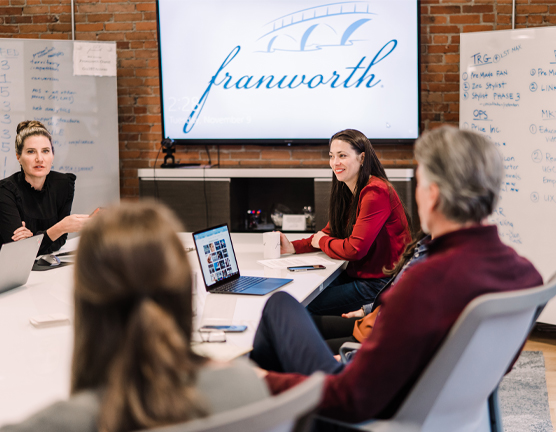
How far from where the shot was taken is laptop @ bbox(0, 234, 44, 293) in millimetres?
1904

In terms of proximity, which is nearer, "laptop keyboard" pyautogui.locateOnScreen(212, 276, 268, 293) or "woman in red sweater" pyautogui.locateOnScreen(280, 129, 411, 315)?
"laptop keyboard" pyautogui.locateOnScreen(212, 276, 268, 293)

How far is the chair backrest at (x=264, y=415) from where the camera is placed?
0.66 m

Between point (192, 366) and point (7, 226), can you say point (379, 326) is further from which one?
point (7, 226)

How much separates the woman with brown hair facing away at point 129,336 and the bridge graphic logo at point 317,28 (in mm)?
3608

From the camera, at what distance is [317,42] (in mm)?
4137

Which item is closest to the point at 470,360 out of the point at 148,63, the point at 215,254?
the point at 215,254

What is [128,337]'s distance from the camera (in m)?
0.75

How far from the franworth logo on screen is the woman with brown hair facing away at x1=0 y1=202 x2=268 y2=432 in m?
3.55

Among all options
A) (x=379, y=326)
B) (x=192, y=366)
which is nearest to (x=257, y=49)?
(x=379, y=326)

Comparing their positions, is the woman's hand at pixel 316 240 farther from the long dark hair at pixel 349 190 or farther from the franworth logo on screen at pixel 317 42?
the franworth logo on screen at pixel 317 42

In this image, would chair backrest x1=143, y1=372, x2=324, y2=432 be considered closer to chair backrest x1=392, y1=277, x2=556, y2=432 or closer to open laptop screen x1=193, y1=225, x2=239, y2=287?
chair backrest x1=392, y1=277, x2=556, y2=432

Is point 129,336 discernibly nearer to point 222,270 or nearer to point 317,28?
point 222,270

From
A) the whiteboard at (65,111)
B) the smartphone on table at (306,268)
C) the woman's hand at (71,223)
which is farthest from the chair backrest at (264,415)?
the whiteboard at (65,111)

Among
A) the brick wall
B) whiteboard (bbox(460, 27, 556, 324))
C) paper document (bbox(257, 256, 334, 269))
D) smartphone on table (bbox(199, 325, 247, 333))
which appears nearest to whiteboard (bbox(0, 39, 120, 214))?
the brick wall
